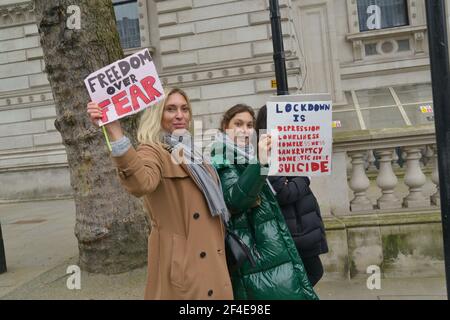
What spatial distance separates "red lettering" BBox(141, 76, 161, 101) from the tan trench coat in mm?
287

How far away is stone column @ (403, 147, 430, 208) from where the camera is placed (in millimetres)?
4676

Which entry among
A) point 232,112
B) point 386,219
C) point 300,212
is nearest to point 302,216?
point 300,212

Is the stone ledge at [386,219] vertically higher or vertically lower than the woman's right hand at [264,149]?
lower

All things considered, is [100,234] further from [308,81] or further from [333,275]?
[308,81]

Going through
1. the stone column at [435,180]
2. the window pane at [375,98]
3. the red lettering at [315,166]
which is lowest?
the stone column at [435,180]

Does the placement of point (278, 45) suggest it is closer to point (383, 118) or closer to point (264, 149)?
point (264, 149)

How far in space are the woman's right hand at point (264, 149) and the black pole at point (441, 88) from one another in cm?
120

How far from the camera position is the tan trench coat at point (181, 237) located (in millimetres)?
2211

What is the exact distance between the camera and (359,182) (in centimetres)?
476

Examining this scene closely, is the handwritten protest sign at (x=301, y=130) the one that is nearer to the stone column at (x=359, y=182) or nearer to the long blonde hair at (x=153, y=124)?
the long blonde hair at (x=153, y=124)

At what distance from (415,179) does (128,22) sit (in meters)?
12.5

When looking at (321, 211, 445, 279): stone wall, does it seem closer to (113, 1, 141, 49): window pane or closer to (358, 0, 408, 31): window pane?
(113, 1, 141, 49): window pane

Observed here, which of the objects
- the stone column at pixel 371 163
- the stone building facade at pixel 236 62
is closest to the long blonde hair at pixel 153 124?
the stone column at pixel 371 163
